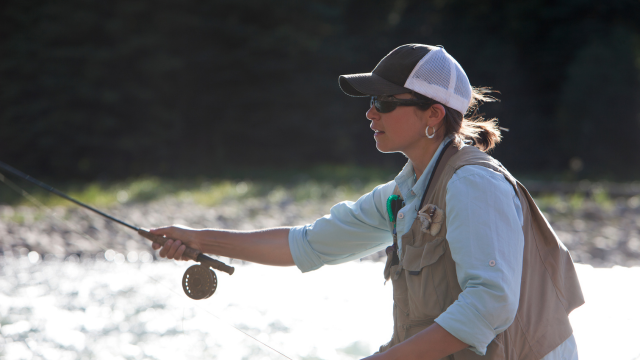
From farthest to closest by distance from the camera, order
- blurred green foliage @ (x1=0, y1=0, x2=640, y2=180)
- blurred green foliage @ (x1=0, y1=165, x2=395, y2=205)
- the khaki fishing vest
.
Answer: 1. blurred green foliage @ (x1=0, y1=0, x2=640, y2=180)
2. blurred green foliage @ (x1=0, y1=165, x2=395, y2=205)
3. the khaki fishing vest

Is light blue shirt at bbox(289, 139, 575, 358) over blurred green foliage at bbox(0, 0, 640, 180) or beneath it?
beneath

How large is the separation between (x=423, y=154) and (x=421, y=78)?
0.22m

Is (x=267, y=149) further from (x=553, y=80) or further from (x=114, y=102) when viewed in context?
(x=553, y=80)

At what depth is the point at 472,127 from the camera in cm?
169

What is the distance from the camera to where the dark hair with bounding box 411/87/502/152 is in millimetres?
1619

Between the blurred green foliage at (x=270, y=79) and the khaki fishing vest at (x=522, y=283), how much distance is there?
1647 centimetres

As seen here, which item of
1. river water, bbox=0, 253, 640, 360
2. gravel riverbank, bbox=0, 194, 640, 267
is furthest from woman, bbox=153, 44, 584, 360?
gravel riverbank, bbox=0, 194, 640, 267

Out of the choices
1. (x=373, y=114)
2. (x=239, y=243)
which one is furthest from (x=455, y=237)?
(x=239, y=243)

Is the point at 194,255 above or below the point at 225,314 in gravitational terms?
below

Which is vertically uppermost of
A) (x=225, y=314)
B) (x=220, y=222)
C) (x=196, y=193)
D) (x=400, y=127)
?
(x=196, y=193)

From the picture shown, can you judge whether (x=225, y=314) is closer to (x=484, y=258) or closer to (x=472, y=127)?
(x=472, y=127)

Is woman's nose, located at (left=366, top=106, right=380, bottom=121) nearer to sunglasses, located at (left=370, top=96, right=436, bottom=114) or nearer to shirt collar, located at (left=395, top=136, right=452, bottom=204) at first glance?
sunglasses, located at (left=370, top=96, right=436, bottom=114)

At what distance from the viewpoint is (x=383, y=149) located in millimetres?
1695

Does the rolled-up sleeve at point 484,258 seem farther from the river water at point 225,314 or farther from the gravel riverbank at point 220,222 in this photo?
the gravel riverbank at point 220,222
